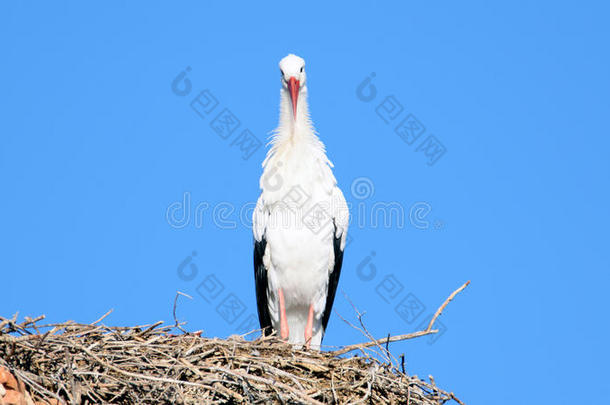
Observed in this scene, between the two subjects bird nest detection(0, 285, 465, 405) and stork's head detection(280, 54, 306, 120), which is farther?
stork's head detection(280, 54, 306, 120)

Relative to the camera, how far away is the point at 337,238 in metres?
6.73

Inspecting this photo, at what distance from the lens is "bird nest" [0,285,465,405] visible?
441 centimetres

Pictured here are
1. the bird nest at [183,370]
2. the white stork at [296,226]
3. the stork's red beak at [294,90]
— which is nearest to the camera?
the bird nest at [183,370]

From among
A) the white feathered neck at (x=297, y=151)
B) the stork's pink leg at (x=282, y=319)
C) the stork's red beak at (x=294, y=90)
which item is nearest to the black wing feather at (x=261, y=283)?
the stork's pink leg at (x=282, y=319)

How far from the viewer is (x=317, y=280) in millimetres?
6734

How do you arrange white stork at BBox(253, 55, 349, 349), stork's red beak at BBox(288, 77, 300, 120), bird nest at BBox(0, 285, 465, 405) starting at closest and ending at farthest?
bird nest at BBox(0, 285, 465, 405) < white stork at BBox(253, 55, 349, 349) < stork's red beak at BBox(288, 77, 300, 120)

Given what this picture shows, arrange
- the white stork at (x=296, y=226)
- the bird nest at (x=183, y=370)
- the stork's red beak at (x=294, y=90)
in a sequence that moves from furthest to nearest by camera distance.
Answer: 1. the stork's red beak at (x=294, y=90)
2. the white stork at (x=296, y=226)
3. the bird nest at (x=183, y=370)

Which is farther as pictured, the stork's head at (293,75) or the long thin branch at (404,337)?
the stork's head at (293,75)

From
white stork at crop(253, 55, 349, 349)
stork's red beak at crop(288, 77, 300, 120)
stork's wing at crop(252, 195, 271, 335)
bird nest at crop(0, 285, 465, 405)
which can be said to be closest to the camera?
bird nest at crop(0, 285, 465, 405)

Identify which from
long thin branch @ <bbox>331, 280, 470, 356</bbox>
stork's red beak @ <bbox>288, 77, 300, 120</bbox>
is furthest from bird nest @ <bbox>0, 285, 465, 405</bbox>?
stork's red beak @ <bbox>288, 77, 300, 120</bbox>

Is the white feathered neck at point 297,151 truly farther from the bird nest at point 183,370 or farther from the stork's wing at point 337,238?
the bird nest at point 183,370

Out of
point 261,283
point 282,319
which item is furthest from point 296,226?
point 282,319

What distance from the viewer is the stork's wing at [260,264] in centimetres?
669

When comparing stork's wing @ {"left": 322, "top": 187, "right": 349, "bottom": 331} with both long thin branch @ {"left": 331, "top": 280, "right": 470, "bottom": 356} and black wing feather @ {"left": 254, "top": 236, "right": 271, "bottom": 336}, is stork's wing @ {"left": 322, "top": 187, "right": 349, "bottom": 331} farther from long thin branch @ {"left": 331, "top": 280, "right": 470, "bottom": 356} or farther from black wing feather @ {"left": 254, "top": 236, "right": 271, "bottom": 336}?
long thin branch @ {"left": 331, "top": 280, "right": 470, "bottom": 356}
